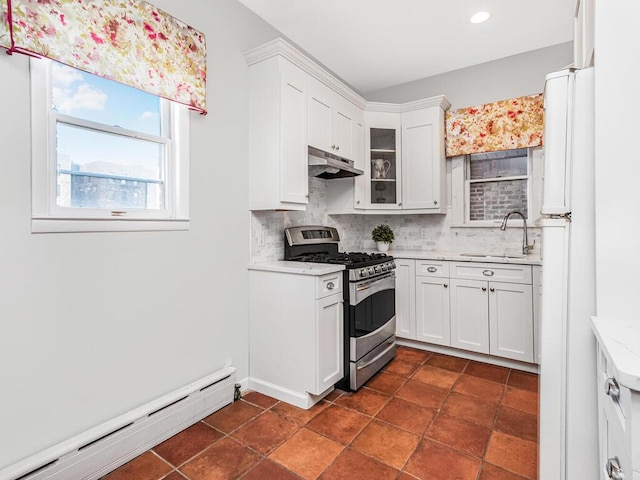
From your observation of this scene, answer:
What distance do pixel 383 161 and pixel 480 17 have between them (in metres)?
1.47

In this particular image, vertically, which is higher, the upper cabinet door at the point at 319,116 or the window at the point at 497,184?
the upper cabinet door at the point at 319,116

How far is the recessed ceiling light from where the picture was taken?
2.69 m

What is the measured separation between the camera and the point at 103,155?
1792mm

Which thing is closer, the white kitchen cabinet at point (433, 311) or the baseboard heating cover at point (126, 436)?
the baseboard heating cover at point (126, 436)

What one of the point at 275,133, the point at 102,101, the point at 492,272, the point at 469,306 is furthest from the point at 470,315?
the point at 102,101

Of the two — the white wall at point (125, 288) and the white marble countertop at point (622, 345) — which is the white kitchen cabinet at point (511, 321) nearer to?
the white marble countertop at point (622, 345)

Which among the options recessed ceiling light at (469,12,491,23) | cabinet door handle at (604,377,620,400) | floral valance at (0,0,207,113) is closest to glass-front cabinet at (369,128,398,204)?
recessed ceiling light at (469,12,491,23)

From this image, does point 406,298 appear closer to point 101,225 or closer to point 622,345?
point 622,345

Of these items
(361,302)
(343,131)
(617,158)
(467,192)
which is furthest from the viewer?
(467,192)

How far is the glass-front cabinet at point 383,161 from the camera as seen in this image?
365 cm

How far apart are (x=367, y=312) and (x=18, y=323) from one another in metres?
2.05

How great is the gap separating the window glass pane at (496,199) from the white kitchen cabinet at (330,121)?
1.40m

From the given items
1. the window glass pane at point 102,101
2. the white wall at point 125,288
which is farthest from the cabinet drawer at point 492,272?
the window glass pane at point 102,101

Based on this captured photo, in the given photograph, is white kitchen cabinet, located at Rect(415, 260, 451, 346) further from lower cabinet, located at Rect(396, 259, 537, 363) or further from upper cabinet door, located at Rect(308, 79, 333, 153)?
upper cabinet door, located at Rect(308, 79, 333, 153)
